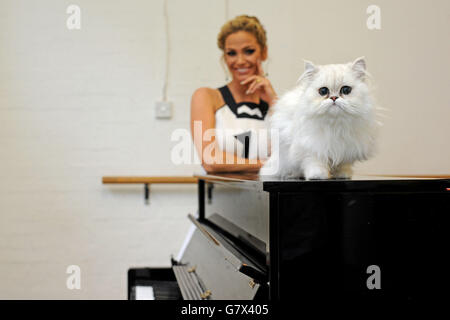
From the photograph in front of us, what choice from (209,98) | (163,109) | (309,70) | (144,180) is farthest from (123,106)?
(309,70)

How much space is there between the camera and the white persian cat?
0.77m

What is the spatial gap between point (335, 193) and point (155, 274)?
3.88ft

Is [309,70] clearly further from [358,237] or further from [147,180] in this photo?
[147,180]

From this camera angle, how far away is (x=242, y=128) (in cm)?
163

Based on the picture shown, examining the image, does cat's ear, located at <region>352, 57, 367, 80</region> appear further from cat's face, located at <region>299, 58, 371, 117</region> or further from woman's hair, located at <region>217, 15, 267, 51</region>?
woman's hair, located at <region>217, 15, 267, 51</region>

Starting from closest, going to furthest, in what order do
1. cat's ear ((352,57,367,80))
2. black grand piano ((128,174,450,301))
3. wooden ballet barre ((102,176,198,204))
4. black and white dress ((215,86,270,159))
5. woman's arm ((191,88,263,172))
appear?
black grand piano ((128,174,450,301)) < cat's ear ((352,57,367,80)) < woman's arm ((191,88,263,172)) < black and white dress ((215,86,270,159)) < wooden ballet barre ((102,176,198,204))

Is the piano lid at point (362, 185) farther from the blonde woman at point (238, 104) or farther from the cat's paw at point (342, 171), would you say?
the blonde woman at point (238, 104)

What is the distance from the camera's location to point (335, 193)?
0.71 m

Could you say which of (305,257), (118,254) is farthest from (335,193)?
(118,254)

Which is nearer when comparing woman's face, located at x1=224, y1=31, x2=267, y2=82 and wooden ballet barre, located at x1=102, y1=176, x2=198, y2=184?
woman's face, located at x1=224, y1=31, x2=267, y2=82

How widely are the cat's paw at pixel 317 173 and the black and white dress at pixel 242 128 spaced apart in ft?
2.41

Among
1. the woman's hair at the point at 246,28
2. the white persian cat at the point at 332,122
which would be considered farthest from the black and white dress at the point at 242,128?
the white persian cat at the point at 332,122

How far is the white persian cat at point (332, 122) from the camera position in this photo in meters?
0.77

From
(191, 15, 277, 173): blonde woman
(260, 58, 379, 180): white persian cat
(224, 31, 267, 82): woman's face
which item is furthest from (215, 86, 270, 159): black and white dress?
(260, 58, 379, 180): white persian cat
